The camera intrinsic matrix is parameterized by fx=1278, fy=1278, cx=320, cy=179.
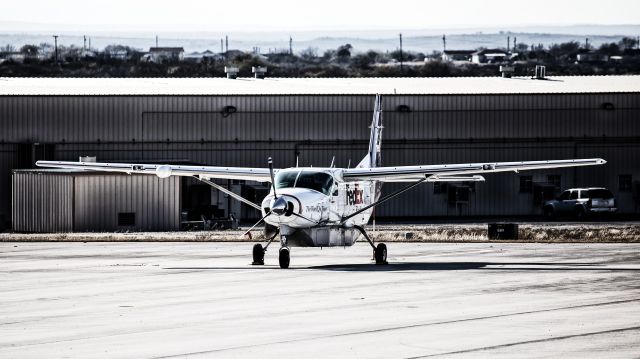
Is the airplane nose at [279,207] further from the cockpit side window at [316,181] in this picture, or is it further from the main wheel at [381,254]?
the main wheel at [381,254]

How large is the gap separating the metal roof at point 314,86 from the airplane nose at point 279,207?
31960 millimetres

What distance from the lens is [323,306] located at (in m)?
22.3

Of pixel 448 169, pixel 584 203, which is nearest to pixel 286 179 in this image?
pixel 448 169

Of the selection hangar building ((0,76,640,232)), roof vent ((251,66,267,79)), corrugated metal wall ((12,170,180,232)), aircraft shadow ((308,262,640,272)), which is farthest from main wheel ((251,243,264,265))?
roof vent ((251,66,267,79))

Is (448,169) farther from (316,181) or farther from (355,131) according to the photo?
(355,131)

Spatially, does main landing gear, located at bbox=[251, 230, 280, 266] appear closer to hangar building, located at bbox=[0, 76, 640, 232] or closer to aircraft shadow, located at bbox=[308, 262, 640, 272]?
aircraft shadow, located at bbox=[308, 262, 640, 272]

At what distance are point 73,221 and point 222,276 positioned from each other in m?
25.7

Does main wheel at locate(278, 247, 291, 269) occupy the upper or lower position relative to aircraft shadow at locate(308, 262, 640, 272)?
upper

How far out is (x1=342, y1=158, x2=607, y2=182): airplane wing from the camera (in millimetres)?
32781

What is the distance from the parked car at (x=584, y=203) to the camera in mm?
59188

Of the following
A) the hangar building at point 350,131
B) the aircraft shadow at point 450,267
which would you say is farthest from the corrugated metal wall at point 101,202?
the aircraft shadow at point 450,267

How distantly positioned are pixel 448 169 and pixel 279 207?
17.3 ft

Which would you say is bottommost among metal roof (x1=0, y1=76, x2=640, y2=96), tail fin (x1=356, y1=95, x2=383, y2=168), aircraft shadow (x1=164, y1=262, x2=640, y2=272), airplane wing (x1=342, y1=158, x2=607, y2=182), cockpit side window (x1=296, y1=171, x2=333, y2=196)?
aircraft shadow (x1=164, y1=262, x2=640, y2=272)

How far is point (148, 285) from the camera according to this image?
2670 cm
